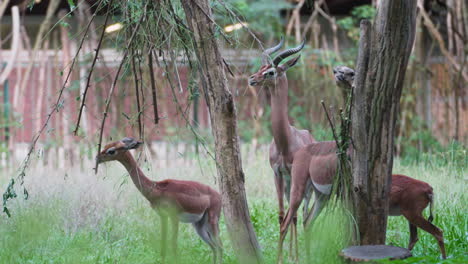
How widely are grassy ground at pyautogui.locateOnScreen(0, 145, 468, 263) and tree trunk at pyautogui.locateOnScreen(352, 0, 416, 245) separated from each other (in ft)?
0.73

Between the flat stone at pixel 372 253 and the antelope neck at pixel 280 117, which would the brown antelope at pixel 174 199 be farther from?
the flat stone at pixel 372 253

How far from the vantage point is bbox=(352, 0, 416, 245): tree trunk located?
4359 millimetres

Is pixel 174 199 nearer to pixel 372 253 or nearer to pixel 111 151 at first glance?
pixel 111 151

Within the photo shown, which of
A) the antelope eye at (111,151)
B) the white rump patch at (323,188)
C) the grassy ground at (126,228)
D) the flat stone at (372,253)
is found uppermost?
the antelope eye at (111,151)

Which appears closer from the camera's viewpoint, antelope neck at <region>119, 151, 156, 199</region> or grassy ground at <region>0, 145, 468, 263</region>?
grassy ground at <region>0, 145, 468, 263</region>

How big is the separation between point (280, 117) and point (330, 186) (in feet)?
3.00

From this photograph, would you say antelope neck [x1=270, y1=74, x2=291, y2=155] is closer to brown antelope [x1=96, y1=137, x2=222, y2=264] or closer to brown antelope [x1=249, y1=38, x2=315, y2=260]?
brown antelope [x1=249, y1=38, x2=315, y2=260]

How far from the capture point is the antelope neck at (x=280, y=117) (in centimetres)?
580

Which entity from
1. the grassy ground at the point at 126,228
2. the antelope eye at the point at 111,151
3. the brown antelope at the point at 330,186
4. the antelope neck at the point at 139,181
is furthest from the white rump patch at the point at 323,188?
the antelope eye at the point at 111,151

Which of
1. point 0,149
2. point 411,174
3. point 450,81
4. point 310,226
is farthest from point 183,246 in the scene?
point 450,81

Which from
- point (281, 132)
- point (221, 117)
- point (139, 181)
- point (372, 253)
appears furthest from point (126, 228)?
point (372, 253)

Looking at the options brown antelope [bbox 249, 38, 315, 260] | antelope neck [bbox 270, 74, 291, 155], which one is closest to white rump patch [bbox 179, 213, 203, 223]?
brown antelope [bbox 249, 38, 315, 260]

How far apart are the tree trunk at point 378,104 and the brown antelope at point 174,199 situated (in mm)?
1233

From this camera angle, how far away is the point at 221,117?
4.38 metres
